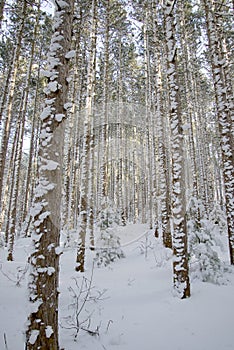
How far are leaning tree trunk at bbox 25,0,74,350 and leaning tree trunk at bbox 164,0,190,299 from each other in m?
2.80

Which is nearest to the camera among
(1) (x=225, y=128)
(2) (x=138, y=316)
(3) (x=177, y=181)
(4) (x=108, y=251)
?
(2) (x=138, y=316)

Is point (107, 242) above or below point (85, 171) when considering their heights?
below

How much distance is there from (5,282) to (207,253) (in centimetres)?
544

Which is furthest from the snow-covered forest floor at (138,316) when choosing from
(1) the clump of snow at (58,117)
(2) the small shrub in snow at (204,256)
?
(1) the clump of snow at (58,117)

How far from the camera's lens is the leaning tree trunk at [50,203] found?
8.58 ft

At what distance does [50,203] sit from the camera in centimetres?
294

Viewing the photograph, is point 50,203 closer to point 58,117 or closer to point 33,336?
point 58,117

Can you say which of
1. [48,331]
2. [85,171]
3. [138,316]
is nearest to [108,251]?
[85,171]

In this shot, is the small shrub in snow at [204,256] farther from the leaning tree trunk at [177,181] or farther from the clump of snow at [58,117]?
the clump of snow at [58,117]

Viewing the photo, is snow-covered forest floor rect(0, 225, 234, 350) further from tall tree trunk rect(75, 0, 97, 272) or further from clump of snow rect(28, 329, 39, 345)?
tall tree trunk rect(75, 0, 97, 272)

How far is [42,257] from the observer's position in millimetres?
2766

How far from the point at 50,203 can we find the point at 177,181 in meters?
3.13

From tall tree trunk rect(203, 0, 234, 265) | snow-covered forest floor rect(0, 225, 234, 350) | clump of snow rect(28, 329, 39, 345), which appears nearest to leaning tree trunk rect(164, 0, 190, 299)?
snow-covered forest floor rect(0, 225, 234, 350)

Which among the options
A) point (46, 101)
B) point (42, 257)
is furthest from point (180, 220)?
point (46, 101)
